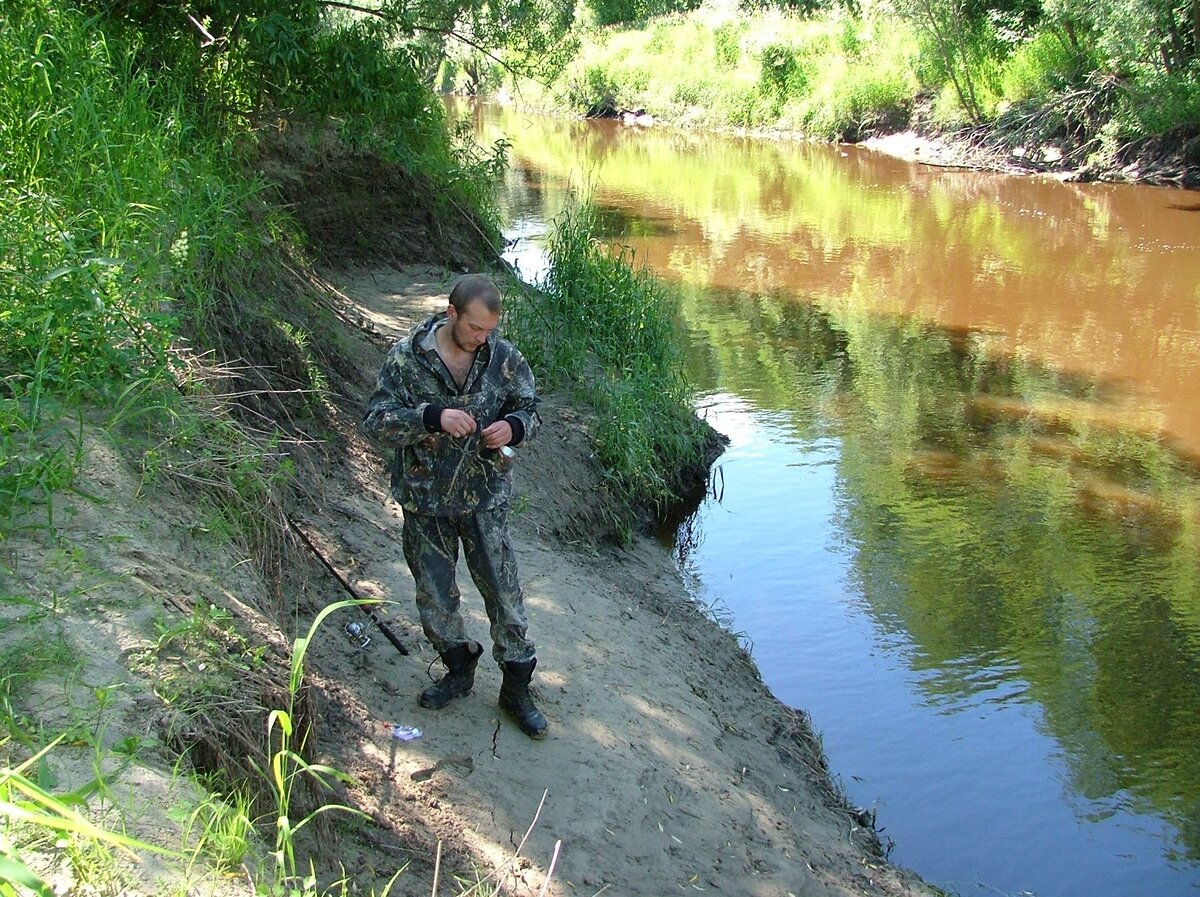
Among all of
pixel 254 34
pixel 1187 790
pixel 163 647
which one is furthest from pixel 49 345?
pixel 1187 790

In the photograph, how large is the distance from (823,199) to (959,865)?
1944 cm

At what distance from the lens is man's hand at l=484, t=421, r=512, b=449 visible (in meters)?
4.09

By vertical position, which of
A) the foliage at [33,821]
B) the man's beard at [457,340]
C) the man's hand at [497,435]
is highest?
the man's beard at [457,340]

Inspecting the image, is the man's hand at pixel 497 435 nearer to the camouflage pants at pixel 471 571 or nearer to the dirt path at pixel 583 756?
the camouflage pants at pixel 471 571

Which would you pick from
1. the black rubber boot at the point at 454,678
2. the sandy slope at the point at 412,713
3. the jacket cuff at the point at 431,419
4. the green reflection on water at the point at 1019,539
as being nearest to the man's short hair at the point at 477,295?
the jacket cuff at the point at 431,419

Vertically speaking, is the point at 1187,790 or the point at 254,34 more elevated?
the point at 254,34

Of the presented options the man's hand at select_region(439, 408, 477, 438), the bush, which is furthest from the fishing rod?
the bush

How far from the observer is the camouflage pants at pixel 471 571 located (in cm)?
435

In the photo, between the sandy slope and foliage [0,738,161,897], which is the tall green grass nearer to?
the sandy slope

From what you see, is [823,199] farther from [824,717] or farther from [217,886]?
[217,886]

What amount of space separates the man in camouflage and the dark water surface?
2.31m

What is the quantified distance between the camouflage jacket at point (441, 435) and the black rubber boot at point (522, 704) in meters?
0.73

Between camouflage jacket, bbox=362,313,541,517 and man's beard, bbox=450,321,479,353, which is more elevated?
man's beard, bbox=450,321,479,353

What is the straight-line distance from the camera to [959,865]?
205 inches
